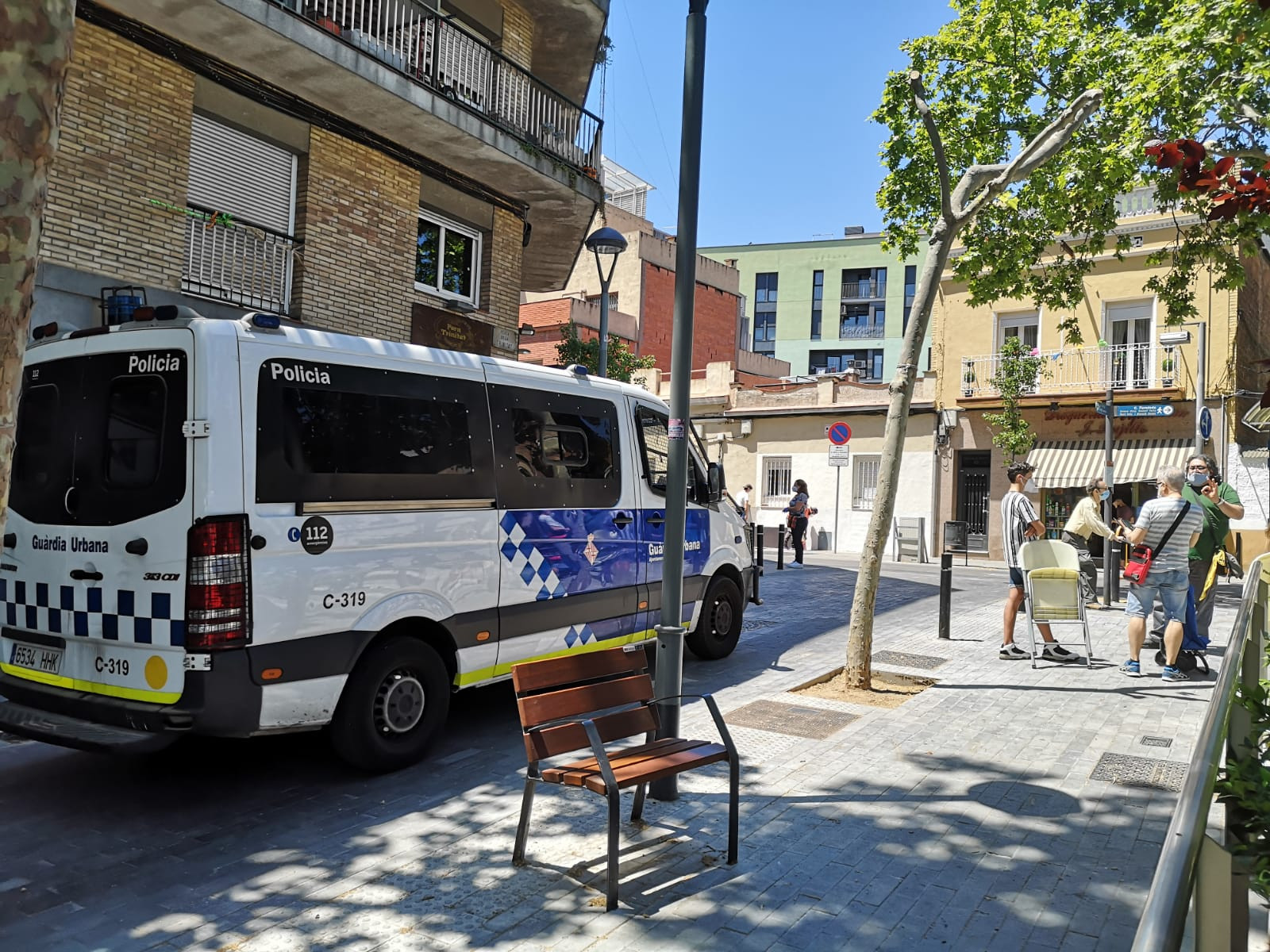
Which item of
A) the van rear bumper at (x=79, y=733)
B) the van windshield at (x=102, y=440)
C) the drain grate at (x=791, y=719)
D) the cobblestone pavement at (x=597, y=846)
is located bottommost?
the cobblestone pavement at (x=597, y=846)

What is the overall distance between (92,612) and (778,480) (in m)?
25.9

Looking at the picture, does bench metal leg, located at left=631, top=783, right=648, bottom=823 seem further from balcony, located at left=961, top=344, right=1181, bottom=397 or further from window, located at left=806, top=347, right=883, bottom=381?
window, located at left=806, top=347, right=883, bottom=381

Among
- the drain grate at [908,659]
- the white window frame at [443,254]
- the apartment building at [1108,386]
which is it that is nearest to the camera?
the drain grate at [908,659]

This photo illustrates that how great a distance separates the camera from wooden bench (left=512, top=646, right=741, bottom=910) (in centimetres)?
409

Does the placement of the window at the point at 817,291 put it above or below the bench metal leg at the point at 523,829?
above

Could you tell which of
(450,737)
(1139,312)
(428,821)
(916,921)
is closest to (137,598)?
(428,821)

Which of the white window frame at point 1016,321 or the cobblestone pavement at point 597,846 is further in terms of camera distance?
the white window frame at point 1016,321

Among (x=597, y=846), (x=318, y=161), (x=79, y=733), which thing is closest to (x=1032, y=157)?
(x=597, y=846)

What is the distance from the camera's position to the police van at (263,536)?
191 inches

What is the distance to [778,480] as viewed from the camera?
29.9m

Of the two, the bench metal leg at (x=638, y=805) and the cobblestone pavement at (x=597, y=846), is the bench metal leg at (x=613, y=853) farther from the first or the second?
the bench metal leg at (x=638, y=805)

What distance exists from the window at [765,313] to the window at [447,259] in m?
45.9

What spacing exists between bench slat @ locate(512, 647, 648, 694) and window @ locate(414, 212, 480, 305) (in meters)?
9.78

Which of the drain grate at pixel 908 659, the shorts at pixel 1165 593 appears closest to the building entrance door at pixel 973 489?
the drain grate at pixel 908 659
